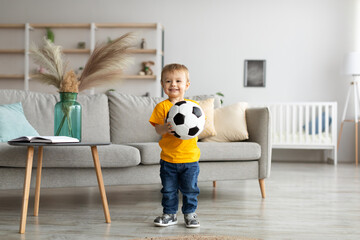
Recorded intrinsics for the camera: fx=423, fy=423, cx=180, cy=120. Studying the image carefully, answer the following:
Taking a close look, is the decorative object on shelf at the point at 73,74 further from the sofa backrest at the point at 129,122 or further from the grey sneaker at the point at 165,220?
the sofa backrest at the point at 129,122

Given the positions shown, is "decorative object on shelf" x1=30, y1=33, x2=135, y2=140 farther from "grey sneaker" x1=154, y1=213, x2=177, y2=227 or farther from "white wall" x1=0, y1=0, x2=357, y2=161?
"white wall" x1=0, y1=0, x2=357, y2=161

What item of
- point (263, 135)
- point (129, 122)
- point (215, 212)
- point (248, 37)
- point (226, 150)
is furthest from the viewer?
point (248, 37)

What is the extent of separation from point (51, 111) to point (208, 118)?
1135 millimetres

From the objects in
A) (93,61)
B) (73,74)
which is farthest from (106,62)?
(73,74)

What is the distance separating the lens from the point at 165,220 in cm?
211

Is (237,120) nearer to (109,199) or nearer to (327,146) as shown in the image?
(109,199)

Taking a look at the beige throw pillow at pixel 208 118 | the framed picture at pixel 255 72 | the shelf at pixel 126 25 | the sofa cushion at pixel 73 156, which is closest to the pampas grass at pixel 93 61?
the sofa cushion at pixel 73 156

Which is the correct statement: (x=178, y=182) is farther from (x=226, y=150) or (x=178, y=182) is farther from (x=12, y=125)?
(x=12, y=125)

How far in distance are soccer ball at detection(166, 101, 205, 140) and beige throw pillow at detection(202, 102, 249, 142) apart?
111cm

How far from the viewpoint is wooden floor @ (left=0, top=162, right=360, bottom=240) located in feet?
6.55

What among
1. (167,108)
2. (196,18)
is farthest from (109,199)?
(196,18)

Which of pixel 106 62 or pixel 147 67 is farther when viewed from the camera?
pixel 147 67

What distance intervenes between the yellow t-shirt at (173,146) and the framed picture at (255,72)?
4275 millimetres

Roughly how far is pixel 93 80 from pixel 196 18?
4188 millimetres
